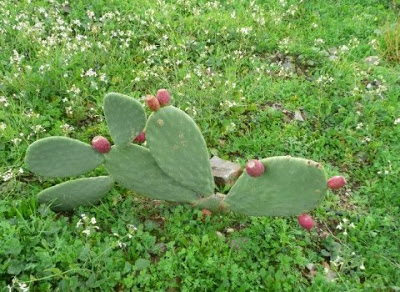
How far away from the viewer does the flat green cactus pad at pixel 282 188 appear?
3.17 meters

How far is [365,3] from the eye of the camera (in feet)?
22.9

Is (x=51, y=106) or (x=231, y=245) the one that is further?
(x=51, y=106)

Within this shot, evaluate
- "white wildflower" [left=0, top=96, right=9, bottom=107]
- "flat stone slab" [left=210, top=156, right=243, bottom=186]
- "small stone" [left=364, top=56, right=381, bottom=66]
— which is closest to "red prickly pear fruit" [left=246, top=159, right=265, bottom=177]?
"flat stone slab" [left=210, top=156, right=243, bottom=186]

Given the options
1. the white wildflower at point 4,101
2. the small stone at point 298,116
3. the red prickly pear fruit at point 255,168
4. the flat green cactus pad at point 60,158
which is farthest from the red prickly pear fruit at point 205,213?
the white wildflower at point 4,101

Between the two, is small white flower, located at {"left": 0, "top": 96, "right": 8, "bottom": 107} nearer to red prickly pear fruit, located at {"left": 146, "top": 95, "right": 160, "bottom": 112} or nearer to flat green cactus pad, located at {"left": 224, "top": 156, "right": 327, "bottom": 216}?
red prickly pear fruit, located at {"left": 146, "top": 95, "right": 160, "bottom": 112}

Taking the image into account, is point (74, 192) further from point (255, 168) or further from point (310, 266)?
point (310, 266)

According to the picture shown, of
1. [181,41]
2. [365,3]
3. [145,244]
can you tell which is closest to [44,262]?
[145,244]

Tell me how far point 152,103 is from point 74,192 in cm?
99

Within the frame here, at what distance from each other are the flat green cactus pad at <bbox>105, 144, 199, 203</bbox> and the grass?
288mm

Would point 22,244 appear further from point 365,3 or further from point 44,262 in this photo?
point 365,3

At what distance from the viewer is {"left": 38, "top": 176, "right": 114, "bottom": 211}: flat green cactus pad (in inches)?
138

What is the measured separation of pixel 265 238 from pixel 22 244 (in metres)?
1.85

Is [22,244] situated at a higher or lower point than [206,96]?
lower

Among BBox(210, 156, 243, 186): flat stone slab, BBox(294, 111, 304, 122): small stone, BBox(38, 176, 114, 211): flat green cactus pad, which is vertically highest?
BBox(38, 176, 114, 211): flat green cactus pad
